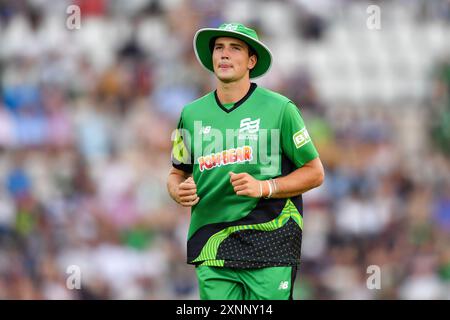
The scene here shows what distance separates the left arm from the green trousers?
449mm

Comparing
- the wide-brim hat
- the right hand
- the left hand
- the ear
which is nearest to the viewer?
the left hand

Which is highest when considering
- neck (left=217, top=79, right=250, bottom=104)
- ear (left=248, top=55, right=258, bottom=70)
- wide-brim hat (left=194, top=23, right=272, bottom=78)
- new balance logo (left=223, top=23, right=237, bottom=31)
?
new balance logo (left=223, top=23, right=237, bottom=31)

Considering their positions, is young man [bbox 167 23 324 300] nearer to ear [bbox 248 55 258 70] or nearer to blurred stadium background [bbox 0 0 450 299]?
ear [bbox 248 55 258 70]

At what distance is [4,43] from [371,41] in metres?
4.60

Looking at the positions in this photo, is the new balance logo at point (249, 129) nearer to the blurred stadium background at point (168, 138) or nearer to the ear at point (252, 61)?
the ear at point (252, 61)

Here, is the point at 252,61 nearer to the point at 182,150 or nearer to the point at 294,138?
the point at 294,138

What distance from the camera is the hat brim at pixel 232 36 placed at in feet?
19.0

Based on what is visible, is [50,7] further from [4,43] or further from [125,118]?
[125,118]

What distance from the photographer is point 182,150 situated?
600cm

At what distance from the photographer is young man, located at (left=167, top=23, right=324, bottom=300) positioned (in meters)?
5.70

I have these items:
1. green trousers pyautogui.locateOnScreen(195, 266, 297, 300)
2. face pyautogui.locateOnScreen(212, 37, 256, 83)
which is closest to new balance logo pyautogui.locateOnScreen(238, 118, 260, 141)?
face pyautogui.locateOnScreen(212, 37, 256, 83)

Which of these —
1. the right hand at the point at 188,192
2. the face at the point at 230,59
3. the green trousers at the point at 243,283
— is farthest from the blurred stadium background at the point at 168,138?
the face at the point at 230,59

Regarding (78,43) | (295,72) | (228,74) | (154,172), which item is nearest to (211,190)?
(228,74)

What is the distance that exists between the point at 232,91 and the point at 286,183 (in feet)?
2.02
